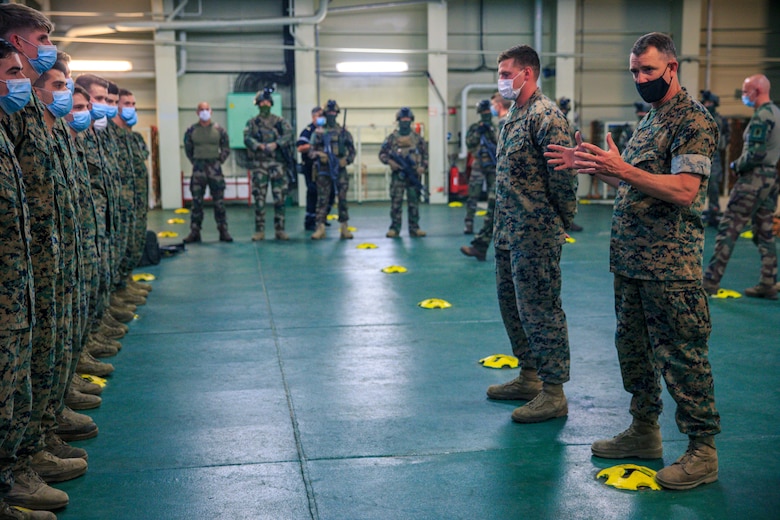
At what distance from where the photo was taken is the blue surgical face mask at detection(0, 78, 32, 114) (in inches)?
125

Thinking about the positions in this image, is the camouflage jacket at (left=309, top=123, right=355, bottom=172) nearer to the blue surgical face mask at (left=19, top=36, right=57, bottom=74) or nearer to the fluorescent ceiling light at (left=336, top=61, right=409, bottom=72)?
the fluorescent ceiling light at (left=336, top=61, right=409, bottom=72)

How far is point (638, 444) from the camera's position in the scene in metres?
4.05

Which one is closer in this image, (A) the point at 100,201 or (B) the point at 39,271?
(B) the point at 39,271

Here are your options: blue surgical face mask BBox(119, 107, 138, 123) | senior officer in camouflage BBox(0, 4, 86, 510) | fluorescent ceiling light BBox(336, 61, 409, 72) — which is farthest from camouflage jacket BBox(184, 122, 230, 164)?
senior officer in camouflage BBox(0, 4, 86, 510)

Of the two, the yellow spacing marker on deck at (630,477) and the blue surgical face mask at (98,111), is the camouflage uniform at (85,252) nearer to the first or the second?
the blue surgical face mask at (98,111)

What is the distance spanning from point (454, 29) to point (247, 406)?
17.0m

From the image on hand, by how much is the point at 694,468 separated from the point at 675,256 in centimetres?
96

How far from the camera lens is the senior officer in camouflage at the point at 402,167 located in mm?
13547

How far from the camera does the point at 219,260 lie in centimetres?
1138

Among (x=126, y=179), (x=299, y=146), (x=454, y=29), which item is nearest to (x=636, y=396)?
(x=126, y=179)

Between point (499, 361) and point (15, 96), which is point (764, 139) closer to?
point (499, 361)

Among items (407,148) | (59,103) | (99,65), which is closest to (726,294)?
(407,148)

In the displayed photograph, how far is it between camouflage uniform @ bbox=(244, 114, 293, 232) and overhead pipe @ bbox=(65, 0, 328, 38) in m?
5.63

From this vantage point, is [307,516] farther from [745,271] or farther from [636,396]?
[745,271]
